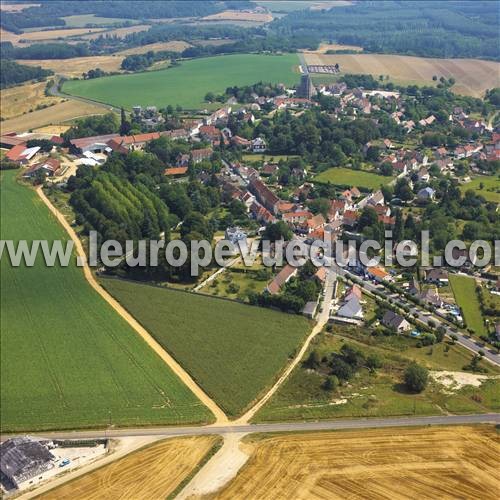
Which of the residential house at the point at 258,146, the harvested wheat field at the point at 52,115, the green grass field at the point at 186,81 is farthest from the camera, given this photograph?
the green grass field at the point at 186,81

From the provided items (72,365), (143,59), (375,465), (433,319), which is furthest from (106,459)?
→ (143,59)

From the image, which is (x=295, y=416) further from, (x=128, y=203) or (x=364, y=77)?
(x=364, y=77)

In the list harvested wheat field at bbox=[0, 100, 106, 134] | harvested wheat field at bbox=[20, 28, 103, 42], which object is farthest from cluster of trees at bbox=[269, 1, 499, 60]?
harvested wheat field at bbox=[0, 100, 106, 134]

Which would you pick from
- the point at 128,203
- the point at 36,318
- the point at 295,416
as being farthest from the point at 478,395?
the point at 128,203

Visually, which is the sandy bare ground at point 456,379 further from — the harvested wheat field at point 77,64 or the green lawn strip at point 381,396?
the harvested wheat field at point 77,64

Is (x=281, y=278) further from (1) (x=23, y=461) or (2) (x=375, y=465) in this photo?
(1) (x=23, y=461)

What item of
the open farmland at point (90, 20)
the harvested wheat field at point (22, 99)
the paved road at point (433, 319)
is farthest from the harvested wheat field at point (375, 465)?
the open farmland at point (90, 20)
